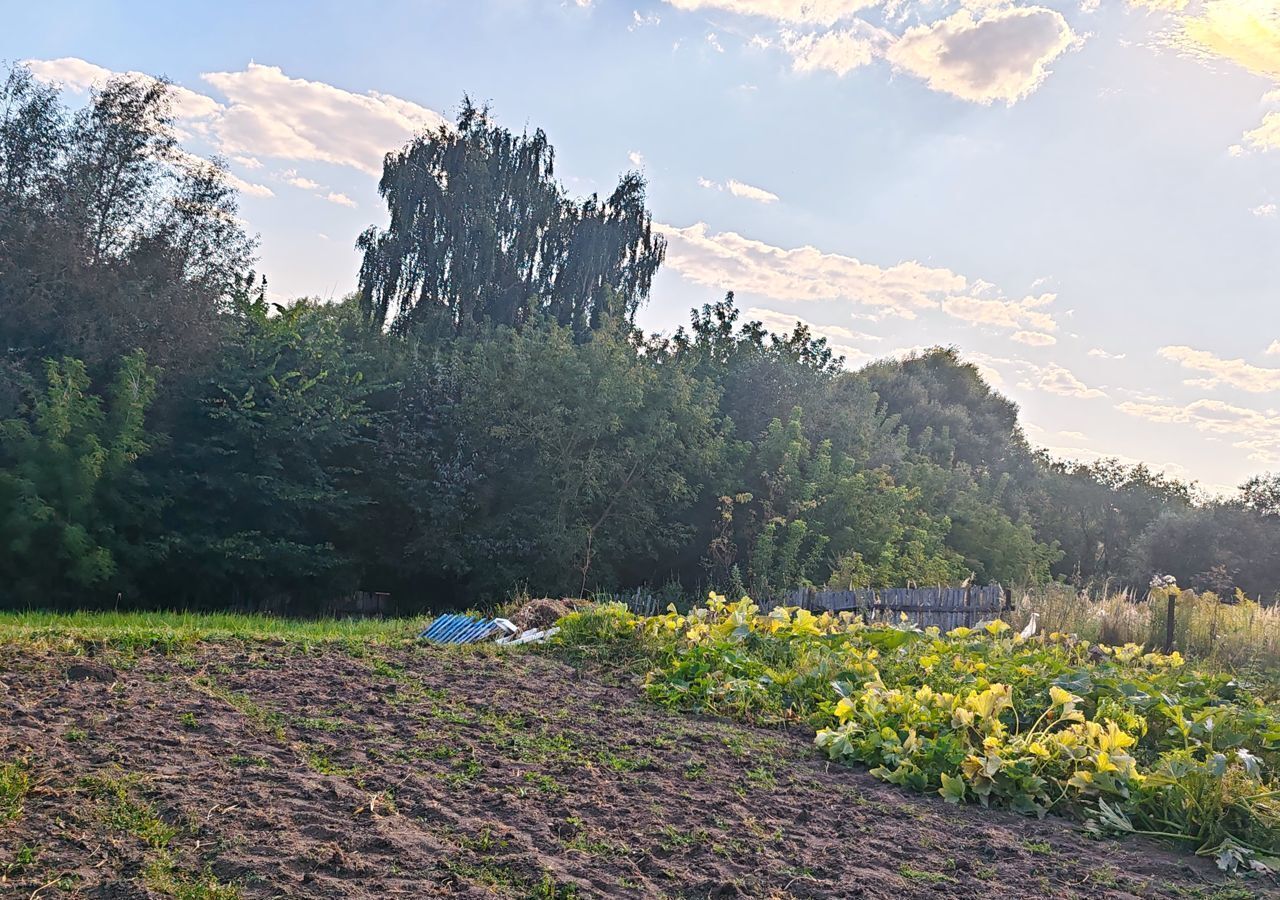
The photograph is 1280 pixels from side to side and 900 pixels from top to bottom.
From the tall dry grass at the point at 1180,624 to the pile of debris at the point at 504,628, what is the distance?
17.3 feet

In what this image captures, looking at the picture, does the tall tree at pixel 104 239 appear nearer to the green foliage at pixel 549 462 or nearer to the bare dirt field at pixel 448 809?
the green foliage at pixel 549 462

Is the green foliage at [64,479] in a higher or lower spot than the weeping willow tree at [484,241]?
lower

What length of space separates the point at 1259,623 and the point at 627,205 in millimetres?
13957

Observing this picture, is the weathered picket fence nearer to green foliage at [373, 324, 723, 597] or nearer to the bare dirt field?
green foliage at [373, 324, 723, 597]

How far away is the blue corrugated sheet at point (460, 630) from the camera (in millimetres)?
8234

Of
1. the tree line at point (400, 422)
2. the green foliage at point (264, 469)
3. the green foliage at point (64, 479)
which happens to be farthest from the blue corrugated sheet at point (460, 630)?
the green foliage at point (264, 469)

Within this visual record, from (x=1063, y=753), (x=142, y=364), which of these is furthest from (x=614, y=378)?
(x=1063, y=753)

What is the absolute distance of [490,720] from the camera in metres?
4.98

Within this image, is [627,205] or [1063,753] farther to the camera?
[627,205]

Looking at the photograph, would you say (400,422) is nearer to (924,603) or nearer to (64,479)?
(64,479)

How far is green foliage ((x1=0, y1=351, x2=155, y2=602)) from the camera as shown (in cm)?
1291

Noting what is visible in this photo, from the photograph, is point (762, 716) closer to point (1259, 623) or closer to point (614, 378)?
point (1259, 623)

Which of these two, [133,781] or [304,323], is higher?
[304,323]

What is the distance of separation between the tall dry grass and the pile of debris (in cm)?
529
